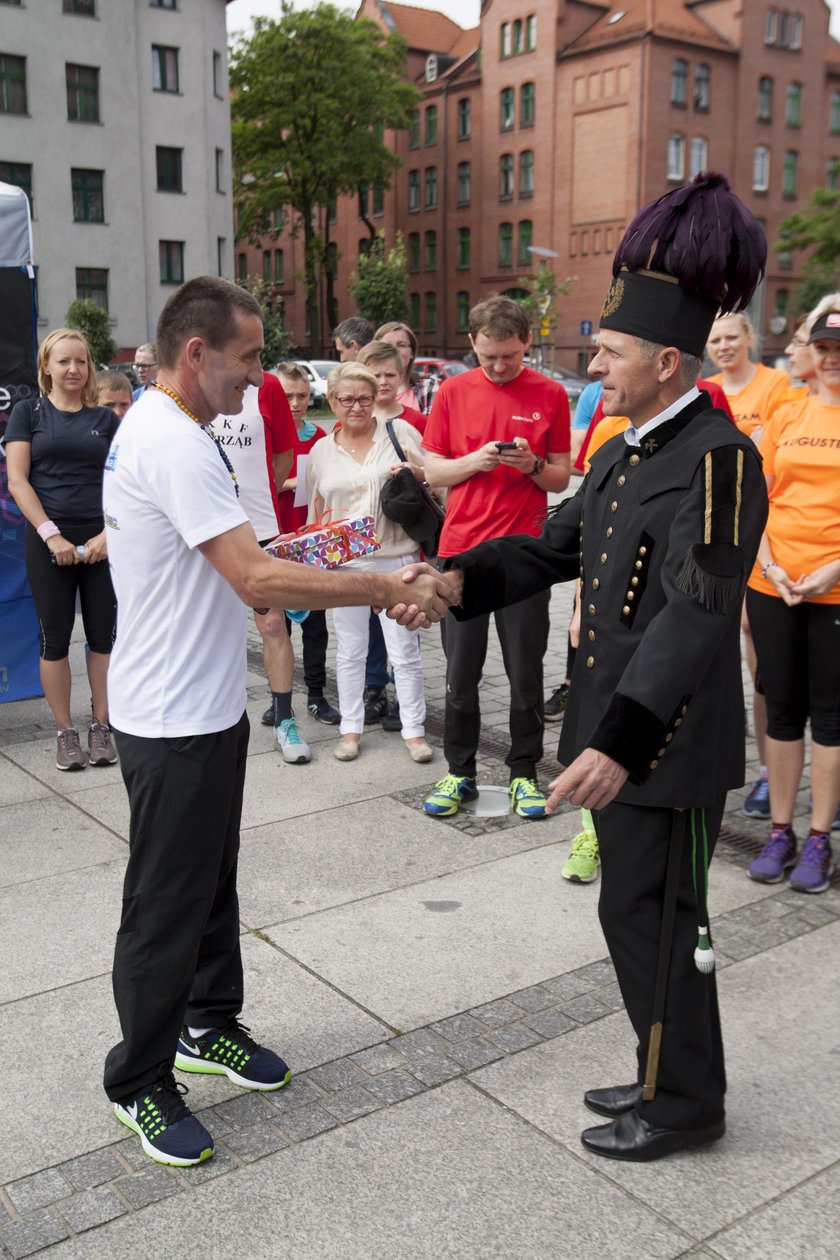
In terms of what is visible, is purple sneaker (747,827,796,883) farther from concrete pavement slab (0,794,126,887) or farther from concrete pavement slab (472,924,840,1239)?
concrete pavement slab (0,794,126,887)

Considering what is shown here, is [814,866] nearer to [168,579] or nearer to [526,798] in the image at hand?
[526,798]

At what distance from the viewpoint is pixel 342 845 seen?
203 inches

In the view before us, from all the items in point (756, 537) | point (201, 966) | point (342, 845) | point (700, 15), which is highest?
point (700, 15)

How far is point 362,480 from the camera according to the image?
620 cm

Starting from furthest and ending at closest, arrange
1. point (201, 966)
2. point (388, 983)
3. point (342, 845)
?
point (342, 845)
point (388, 983)
point (201, 966)

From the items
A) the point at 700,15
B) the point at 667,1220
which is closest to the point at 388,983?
the point at 667,1220

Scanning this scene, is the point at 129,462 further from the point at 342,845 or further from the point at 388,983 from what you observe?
the point at 342,845

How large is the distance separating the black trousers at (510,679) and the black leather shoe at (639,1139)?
2.61 m

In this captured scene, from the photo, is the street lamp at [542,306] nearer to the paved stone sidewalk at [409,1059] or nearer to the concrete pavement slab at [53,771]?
the concrete pavement slab at [53,771]

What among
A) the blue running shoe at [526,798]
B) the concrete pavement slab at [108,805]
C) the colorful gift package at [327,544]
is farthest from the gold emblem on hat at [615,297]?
the concrete pavement slab at [108,805]

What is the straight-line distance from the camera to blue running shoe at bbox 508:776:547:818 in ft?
18.0

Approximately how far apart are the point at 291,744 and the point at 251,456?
1.49m

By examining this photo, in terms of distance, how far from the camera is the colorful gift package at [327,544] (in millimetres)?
3408

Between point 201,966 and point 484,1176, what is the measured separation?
0.97m
